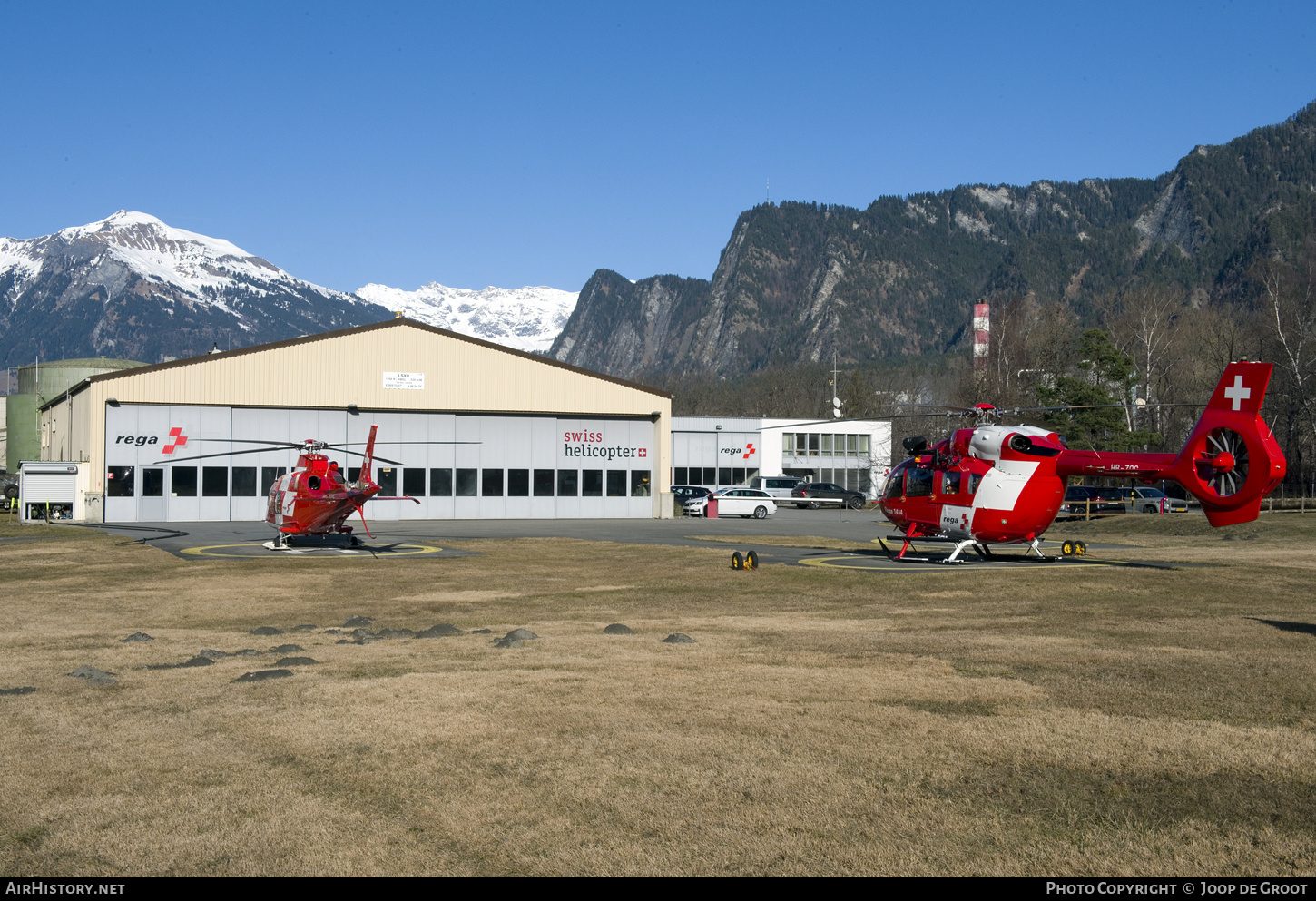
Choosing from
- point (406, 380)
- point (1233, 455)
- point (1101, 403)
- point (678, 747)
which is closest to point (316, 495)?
point (1233, 455)

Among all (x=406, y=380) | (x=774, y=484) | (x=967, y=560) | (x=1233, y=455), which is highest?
(x=406, y=380)

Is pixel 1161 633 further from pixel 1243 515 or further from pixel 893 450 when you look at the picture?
pixel 893 450

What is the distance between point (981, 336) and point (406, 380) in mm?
56233

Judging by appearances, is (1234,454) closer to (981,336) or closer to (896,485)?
(896,485)

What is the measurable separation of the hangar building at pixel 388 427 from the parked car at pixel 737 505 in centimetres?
230

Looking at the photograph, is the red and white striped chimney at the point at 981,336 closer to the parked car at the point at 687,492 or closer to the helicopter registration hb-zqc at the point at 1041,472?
the parked car at the point at 687,492

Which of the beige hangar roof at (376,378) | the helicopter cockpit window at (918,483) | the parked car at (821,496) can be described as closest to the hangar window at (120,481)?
the beige hangar roof at (376,378)

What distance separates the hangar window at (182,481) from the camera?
150 ft

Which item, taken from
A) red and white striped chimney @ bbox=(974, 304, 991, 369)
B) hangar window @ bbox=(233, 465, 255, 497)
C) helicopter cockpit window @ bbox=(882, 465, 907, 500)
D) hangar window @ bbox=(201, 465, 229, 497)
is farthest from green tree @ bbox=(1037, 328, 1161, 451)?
hangar window @ bbox=(201, 465, 229, 497)

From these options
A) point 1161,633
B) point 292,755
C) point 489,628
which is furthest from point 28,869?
point 1161,633

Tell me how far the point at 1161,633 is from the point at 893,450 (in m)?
68.7

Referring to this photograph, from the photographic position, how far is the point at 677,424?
68.4 meters

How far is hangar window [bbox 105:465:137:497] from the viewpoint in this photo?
1775 inches

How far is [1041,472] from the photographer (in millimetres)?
24109
